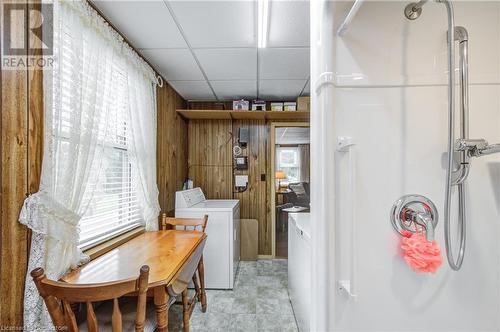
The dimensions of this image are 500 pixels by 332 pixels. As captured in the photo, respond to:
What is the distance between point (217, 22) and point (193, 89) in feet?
4.77

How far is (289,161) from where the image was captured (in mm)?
8836

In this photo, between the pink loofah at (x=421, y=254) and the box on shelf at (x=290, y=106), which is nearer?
the pink loofah at (x=421, y=254)

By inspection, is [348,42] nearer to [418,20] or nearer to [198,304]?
[418,20]

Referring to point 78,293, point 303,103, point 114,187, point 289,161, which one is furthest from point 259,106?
point 289,161

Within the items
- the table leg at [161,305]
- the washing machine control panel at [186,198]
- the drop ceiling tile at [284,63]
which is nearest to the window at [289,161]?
the washing machine control panel at [186,198]

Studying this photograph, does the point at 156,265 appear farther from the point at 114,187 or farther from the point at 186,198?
the point at 186,198

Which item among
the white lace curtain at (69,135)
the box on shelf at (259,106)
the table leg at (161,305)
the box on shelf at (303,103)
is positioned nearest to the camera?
the white lace curtain at (69,135)

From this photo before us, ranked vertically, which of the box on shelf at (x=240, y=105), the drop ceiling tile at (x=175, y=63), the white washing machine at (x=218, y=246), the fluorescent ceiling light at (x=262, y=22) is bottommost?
the white washing machine at (x=218, y=246)

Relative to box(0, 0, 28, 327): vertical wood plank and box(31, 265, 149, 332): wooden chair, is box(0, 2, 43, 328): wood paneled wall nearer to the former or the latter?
box(0, 0, 28, 327): vertical wood plank

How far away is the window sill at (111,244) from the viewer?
158 centimetres

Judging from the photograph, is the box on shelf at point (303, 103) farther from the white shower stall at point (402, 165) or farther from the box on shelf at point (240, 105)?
the white shower stall at point (402, 165)

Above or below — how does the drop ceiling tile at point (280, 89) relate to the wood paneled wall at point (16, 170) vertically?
above

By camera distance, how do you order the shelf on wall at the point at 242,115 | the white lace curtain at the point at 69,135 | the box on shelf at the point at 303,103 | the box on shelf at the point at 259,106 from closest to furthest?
the white lace curtain at the point at 69,135
the shelf on wall at the point at 242,115
the box on shelf at the point at 303,103
the box on shelf at the point at 259,106

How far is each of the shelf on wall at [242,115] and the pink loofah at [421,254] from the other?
2364 mm
